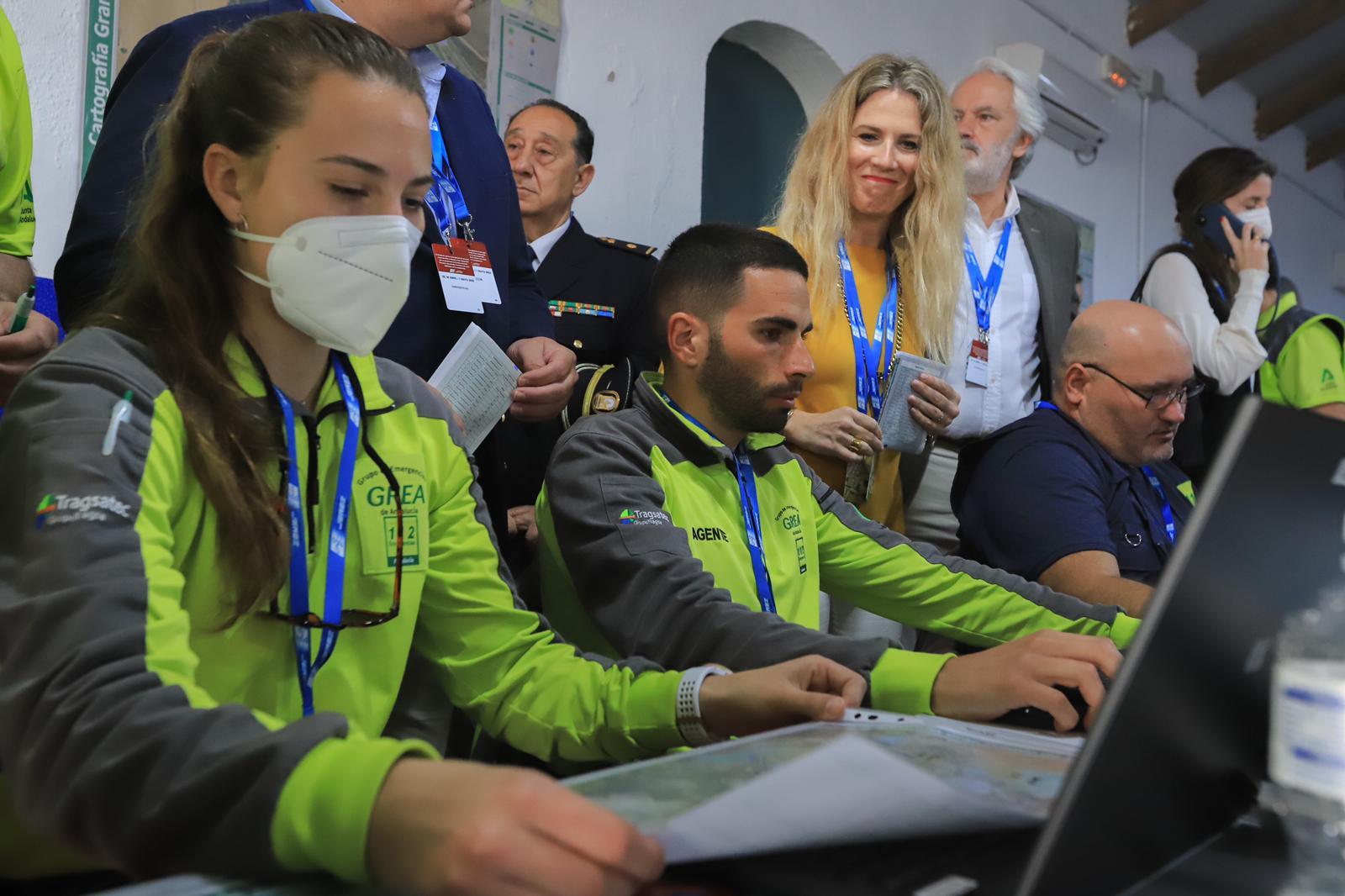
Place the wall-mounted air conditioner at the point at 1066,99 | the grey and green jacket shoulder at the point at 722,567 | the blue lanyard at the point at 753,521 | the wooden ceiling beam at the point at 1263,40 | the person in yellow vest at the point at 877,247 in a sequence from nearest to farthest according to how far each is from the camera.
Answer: the grey and green jacket shoulder at the point at 722,567 → the blue lanyard at the point at 753,521 → the person in yellow vest at the point at 877,247 → the wall-mounted air conditioner at the point at 1066,99 → the wooden ceiling beam at the point at 1263,40

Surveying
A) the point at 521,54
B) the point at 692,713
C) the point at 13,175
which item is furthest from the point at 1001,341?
the point at 13,175

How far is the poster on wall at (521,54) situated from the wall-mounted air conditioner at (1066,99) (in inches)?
122

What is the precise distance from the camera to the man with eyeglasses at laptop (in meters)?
2.37

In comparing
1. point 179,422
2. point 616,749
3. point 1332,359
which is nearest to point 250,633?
point 179,422

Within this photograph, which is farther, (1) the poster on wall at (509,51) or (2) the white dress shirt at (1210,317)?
(1) the poster on wall at (509,51)

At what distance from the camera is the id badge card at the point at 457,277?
1.90m

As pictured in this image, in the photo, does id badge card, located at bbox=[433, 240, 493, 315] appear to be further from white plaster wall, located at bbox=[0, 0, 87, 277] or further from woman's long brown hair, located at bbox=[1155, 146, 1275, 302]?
woman's long brown hair, located at bbox=[1155, 146, 1275, 302]

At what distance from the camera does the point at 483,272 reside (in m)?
1.98

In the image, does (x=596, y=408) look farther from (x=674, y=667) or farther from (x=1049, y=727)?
(x=1049, y=727)

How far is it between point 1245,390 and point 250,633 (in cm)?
310

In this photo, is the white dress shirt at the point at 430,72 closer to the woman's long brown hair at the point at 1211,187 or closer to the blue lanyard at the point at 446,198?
the blue lanyard at the point at 446,198

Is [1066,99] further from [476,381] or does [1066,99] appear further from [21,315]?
[21,315]

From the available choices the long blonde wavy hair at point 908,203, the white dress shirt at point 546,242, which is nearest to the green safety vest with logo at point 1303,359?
the long blonde wavy hair at point 908,203

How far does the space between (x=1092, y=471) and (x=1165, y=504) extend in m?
0.25
